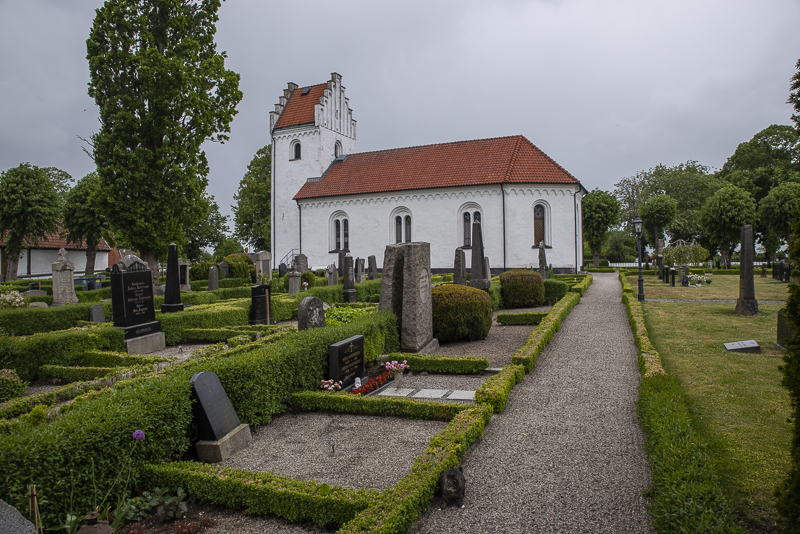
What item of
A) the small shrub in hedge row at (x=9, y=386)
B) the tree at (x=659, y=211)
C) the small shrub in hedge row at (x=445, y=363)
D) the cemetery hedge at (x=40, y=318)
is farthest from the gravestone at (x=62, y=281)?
the tree at (x=659, y=211)

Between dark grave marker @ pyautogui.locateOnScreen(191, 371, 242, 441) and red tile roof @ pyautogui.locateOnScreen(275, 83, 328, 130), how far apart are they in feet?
96.2

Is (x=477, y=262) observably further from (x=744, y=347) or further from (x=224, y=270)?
(x=224, y=270)

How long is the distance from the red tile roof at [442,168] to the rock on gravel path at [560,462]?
2030cm

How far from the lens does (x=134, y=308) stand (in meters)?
10.1

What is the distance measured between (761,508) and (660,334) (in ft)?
24.4

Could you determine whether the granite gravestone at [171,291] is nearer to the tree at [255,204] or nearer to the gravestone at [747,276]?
the gravestone at [747,276]

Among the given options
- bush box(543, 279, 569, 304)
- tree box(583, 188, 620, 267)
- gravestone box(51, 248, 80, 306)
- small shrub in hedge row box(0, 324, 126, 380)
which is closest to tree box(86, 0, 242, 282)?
gravestone box(51, 248, 80, 306)

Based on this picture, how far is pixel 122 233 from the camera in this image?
755 inches

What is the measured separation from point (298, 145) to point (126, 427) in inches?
1216

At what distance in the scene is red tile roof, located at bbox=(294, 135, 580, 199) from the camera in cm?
2683

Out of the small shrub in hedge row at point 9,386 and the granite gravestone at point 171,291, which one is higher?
the granite gravestone at point 171,291

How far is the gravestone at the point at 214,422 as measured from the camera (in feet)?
15.4

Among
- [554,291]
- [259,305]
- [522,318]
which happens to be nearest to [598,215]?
[554,291]

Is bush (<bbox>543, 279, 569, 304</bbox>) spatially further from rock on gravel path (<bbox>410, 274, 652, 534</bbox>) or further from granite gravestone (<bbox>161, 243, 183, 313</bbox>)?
granite gravestone (<bbox>161, 243, 183, 313</bbox>)
